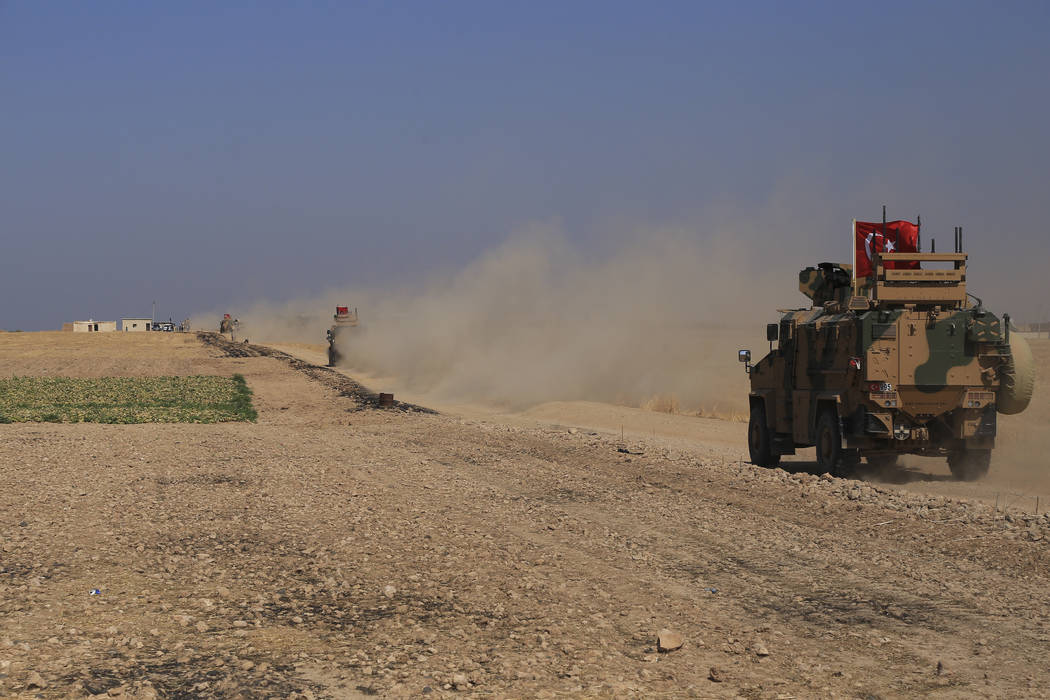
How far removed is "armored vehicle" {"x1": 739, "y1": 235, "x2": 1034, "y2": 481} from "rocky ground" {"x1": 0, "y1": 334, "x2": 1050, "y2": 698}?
1236 mm

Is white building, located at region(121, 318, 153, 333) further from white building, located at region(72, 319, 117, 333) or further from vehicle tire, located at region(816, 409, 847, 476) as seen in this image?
vehicle tire, located at region(816, 409, 847, 476)

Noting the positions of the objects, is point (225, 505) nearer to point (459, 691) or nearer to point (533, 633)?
point (533, 633)

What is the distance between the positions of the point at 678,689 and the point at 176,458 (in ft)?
46.3

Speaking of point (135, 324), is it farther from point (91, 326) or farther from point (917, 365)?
point (917, 365)

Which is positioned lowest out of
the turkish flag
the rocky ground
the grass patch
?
the rocky ground

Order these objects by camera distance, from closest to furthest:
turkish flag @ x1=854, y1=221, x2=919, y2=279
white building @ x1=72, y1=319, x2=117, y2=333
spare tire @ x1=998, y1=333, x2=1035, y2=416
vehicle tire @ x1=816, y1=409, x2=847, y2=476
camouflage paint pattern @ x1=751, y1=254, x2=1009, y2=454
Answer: camouflage paint pattern @ x1=751, y1=254, x2=1009, y2=454 < spare tire @ x1=998, y1=333, x2=1035, y2=416 < vehicle tire @ x1=816, y1=409, x2=847, y2=476 < turkish flag @ x1=854, y1=221, x2=919, y2=279 < white building @ x1=72, y1=319, x2=117, y2=333

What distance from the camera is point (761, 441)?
17.7m

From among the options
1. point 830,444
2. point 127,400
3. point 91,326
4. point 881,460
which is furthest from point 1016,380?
point 91,326

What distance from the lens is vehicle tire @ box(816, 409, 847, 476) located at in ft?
49.0

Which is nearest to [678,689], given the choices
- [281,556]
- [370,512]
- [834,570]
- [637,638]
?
[637,638]

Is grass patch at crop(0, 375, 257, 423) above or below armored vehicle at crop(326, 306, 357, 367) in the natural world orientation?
below

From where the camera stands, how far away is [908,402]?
47.4ft

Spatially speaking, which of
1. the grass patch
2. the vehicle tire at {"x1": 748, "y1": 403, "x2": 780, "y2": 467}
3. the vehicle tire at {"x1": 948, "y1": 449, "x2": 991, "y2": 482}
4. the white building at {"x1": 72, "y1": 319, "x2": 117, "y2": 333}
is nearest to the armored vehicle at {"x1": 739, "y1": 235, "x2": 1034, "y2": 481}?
the vehicle tire at {"x1": 948, "y1": 449, "x2": 991, "y2": 482}

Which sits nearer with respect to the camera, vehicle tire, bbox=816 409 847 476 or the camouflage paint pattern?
the camouflage paint pattern
